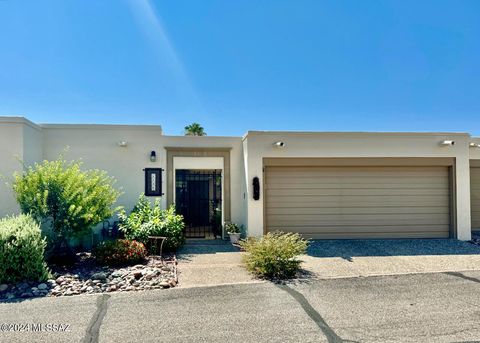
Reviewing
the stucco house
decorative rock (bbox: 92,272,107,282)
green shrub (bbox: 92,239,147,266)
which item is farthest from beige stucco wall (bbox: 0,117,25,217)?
decorative rock (bbox: 92,272,107,282)

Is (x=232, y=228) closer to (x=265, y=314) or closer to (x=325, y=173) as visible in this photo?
(x=325, y=173)

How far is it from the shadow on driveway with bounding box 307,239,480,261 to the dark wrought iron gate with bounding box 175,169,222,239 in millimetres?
3534

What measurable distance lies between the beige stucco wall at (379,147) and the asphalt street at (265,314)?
Answer: 493 centimetres

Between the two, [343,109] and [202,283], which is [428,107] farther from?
[202,283]

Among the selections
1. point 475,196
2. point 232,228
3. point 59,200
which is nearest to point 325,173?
point 232,228

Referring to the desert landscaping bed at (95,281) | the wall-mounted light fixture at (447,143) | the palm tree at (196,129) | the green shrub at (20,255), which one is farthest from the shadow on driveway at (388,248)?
the palm tree at (196,129)

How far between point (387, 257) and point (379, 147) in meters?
3.79

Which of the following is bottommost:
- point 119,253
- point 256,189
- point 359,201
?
point 119,253

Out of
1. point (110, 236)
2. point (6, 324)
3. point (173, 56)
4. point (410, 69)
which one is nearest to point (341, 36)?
point (410, 69)

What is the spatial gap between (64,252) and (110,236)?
208 centimetres

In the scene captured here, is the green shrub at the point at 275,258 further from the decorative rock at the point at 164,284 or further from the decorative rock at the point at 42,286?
the decorative rock at the point at 42,286

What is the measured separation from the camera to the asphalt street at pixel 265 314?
3.86 meters

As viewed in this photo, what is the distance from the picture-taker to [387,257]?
7977 mm

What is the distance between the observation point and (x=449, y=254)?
831 cm
